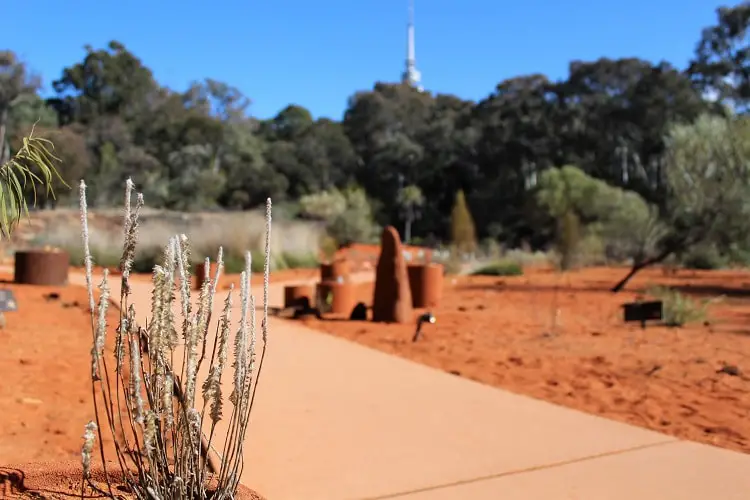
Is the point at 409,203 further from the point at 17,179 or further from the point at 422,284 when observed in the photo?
the point at 17,179

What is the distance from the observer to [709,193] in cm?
1723

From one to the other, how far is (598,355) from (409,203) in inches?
1617

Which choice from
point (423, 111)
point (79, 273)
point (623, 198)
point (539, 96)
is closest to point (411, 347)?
point (79, 273)

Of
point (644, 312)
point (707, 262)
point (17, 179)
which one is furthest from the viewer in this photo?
point (707, 262)

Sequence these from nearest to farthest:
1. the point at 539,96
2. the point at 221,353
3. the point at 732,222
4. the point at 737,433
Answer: the point at 221,353 → the point at 737,433 → the point at 732,222 → the point at 539,96

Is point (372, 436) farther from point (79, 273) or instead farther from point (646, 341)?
point (79, 273)

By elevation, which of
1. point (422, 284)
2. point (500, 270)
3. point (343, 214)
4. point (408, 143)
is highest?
point (408, 143)

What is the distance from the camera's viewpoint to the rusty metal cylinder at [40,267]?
51.1 ft

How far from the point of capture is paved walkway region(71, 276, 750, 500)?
4031 mm

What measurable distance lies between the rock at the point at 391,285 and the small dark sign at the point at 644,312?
3320 mm

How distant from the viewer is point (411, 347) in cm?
936

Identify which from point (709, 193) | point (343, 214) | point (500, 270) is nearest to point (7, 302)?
point (709, 193)

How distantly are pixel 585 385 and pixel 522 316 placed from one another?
19.5ft

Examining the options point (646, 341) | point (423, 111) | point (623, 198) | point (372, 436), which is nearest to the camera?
point (372, 436)
